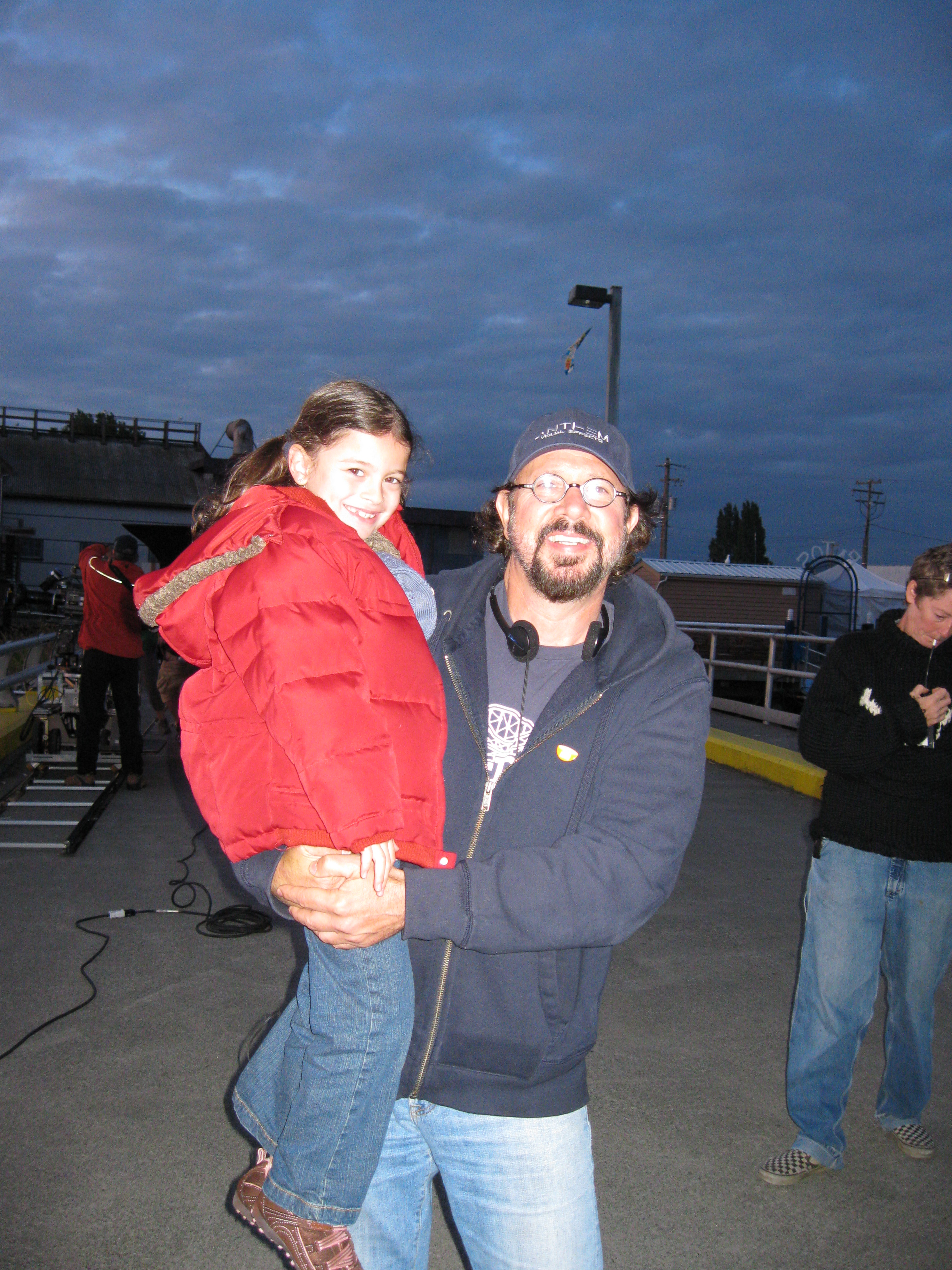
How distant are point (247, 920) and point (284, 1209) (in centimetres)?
385

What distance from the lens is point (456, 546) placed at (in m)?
Answer: 22.4

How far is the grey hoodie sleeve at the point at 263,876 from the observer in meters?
1.80

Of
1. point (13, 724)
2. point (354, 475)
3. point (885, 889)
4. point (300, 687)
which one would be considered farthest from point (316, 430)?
point (13, 724)

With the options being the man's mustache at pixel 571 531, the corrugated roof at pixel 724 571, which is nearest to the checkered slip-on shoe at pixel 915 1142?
the man's mustache at pixel 571 531

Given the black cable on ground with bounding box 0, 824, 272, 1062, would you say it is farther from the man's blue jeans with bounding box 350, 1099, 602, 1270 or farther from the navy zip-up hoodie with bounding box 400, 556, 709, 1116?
the navy zip-up hoodie with bounding box 400, 556, 709, 1116

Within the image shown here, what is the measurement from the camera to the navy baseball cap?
227 cm

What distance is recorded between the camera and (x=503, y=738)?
6.77 feet

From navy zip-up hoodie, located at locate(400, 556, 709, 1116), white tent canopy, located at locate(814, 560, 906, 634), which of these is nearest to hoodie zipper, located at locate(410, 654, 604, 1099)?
navy zip-up hoodie, located at locate(400, 556, 709, 1116)

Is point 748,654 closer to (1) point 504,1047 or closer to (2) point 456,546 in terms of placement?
(2) point 456,546

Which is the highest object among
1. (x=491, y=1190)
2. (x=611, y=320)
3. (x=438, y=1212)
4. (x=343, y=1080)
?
(x=611, y=320)

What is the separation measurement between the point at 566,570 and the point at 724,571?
4557 centimetres

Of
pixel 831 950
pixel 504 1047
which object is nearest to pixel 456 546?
pixel 831 950

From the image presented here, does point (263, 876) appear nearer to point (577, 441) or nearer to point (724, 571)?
point (577, 441)

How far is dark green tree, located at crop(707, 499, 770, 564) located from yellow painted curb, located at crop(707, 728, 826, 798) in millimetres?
64444
